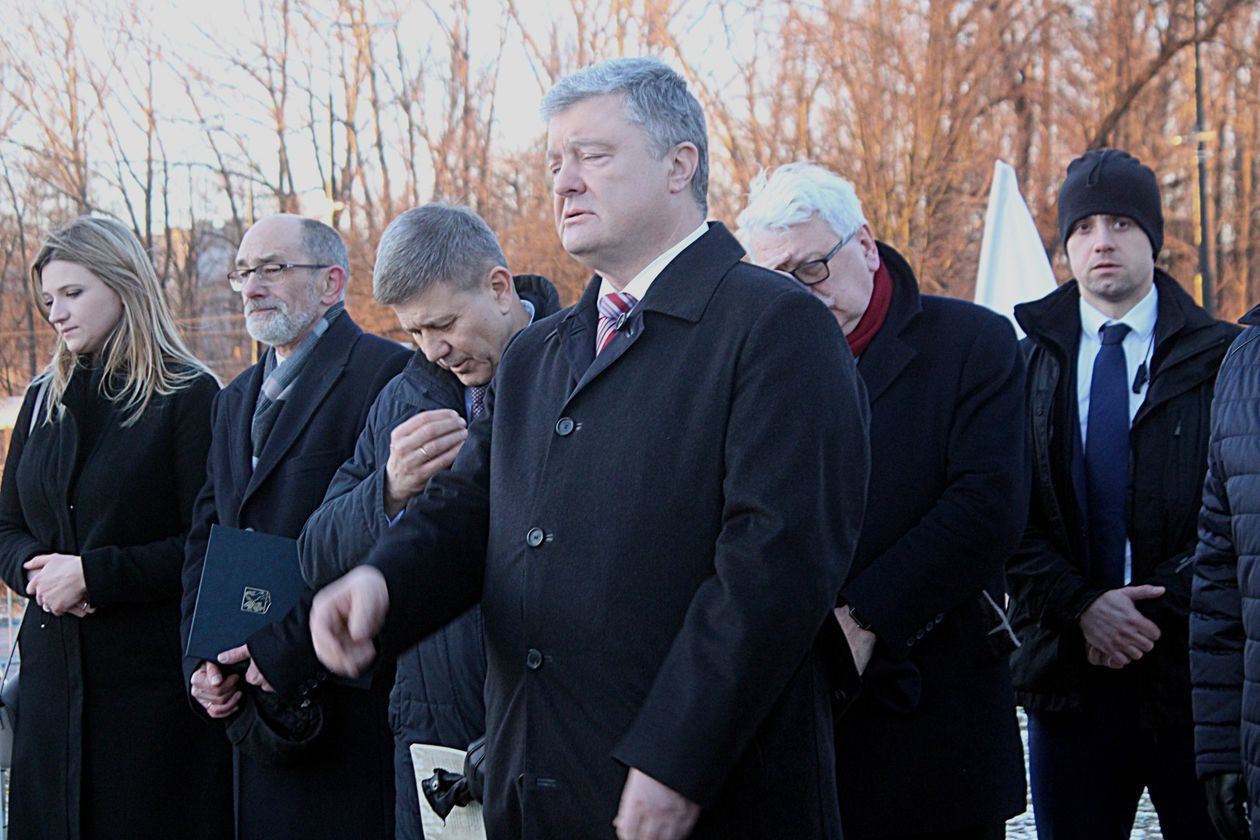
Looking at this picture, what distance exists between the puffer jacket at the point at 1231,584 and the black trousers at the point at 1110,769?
60 centimetres

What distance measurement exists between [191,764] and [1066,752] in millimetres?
2754

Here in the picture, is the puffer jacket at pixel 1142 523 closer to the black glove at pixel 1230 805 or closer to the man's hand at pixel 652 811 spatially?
the black glove at pixel 1230 805

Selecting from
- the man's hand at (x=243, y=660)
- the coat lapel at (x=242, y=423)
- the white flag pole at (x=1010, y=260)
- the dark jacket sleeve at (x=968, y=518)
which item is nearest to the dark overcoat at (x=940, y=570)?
the dark jacket sleeve at (x=968, y=518)

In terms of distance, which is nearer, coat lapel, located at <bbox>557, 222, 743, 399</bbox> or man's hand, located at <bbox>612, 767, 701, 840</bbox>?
man's hand, located at <bbox>612, 767, 701, 840</bbox>

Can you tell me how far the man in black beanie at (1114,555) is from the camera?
3887 millimetres

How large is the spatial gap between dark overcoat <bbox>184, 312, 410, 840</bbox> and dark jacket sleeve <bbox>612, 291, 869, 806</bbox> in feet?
6.39

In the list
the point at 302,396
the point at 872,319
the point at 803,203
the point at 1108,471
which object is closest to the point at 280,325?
the point at 302,396

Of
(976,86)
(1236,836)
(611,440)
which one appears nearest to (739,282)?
(611,440)

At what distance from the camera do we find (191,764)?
4879mm

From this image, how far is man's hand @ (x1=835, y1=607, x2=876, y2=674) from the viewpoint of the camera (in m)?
3.24

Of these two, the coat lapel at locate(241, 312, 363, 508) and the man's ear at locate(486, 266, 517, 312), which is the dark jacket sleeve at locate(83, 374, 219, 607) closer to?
the coat lapel at locate(241, 312, 363, 508)

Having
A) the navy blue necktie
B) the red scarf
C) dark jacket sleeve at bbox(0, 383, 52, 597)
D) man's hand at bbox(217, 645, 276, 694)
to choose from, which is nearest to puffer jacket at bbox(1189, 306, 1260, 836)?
the navy blue necktie

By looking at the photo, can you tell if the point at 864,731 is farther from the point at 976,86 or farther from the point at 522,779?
the point at 976,86

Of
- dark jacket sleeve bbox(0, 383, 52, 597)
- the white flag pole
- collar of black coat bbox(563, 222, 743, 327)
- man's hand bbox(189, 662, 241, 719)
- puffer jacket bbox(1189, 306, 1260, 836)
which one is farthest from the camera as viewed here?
the white flag pole
